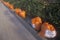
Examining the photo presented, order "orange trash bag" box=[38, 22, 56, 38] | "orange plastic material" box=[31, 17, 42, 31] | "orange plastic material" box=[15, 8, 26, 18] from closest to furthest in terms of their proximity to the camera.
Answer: "orange trash bag" box=[38, 22, 56, 38], "orange plastic material" box=[31, 17, 42, 31], "orange plastic material" box=[15, 8, 26, 18]

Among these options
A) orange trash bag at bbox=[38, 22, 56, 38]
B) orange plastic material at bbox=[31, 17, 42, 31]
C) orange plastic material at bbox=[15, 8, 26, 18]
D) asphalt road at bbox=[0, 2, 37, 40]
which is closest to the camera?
orange trash bag at bbox=[38, 22, 56, 38]

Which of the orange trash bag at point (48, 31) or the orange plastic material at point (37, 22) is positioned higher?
the orange plastic material at point (37, 22)

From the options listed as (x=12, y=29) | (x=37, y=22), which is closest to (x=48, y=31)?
(x=37, y=22)

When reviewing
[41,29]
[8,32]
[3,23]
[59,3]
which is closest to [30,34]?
[41,29]

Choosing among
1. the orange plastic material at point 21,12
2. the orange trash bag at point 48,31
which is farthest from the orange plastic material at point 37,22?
the orange plastic material at point 21,12

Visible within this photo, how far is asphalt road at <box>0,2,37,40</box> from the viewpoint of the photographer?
72.5 inches

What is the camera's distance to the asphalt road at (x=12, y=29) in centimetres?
184

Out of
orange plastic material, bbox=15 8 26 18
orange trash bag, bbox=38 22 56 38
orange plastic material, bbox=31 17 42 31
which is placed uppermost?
orange plastic material, bbox=15 8 26 18

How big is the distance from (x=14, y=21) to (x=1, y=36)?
0.37 m

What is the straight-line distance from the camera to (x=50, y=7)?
1809mm

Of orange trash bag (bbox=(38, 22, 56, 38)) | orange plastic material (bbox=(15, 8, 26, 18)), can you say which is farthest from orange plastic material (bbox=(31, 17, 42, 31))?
orange plastic material (bbox=(15, 8, 26, 18))

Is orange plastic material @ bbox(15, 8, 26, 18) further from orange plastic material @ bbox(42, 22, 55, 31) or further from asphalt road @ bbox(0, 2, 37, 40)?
orange plastic material @ bbox(42, 22, 55, 31)

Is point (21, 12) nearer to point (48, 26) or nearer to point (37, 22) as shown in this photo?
point (37, 22)

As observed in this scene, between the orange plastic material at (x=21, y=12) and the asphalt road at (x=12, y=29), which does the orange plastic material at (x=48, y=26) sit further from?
the orange plastic material at (x=21, y=12)
